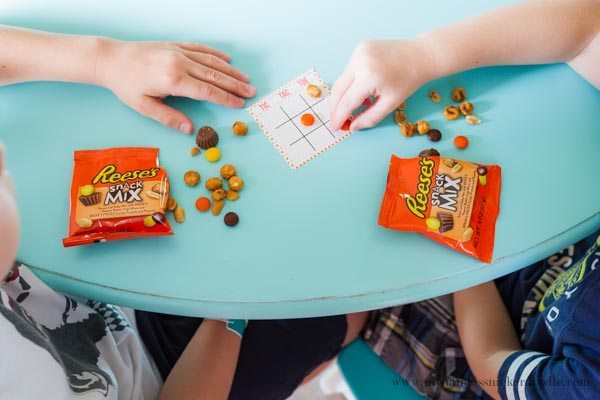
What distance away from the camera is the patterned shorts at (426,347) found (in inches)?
34.9

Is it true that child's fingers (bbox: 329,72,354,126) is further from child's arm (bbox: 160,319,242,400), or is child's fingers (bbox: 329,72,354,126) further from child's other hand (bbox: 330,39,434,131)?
child's arm (bbox: 160,319,242,400)

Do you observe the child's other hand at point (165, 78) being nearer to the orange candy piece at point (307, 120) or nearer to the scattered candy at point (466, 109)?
the orange candy piece at point (307, 120)

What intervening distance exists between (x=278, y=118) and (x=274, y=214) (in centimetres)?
15

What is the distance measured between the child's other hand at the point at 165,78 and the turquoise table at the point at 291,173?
0.07 ft

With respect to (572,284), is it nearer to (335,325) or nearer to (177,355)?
(335,325)

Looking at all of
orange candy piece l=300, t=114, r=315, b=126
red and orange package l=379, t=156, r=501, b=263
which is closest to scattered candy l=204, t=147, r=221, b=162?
orange candy piece l=300, t=114, r=315, b=126

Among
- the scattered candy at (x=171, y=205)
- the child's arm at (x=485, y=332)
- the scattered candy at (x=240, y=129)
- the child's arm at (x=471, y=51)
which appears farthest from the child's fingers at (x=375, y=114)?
the child's arm at (x=485, y=332)

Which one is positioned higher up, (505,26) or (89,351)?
(505,26)

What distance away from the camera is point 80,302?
77 cm

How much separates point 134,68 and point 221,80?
0.13m

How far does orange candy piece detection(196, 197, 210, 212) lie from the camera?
68 centimetres

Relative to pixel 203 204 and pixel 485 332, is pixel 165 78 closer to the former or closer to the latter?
pixel 203 204

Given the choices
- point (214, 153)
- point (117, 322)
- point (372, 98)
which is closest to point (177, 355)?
point (117, 322)

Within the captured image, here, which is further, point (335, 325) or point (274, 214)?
point (335, 325)
